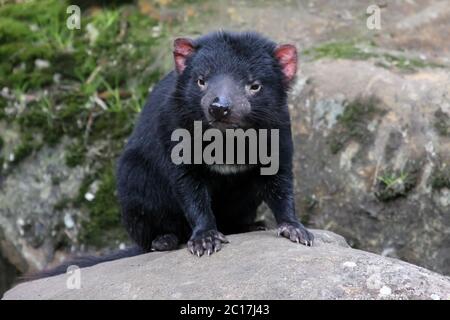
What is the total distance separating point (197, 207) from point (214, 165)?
0.29 meters

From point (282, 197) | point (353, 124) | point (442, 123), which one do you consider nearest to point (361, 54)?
point (353, 124)

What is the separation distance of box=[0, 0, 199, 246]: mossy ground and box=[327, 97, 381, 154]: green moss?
1.82 m

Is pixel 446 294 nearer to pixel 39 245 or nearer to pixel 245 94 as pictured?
pixel 245 94

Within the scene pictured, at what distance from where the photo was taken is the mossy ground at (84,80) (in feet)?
27.2

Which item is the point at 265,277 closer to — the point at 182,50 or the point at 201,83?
the point at 201,83

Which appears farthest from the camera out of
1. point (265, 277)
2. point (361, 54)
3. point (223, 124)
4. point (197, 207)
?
point (361, 54)

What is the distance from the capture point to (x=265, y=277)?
4.97 metres

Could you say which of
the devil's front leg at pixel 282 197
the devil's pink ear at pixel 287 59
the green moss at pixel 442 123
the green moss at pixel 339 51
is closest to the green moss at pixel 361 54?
the green moss at pixel 339 51

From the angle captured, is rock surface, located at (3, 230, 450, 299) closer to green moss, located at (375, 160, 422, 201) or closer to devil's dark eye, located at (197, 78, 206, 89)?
devil's dark eye, located at (197, 78, 206, 89)

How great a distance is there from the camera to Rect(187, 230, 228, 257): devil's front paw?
554 centimetres

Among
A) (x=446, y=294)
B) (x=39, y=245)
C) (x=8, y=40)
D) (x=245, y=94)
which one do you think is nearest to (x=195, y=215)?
(x=245, y=94)

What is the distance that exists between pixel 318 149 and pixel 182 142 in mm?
2288

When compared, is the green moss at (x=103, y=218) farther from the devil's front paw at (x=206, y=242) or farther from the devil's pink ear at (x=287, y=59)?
the devil's pink ear at (x=287, y=59)

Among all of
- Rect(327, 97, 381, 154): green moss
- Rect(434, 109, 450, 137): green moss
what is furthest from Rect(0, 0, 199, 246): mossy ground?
Rect(434, 109, 450, 137): green moss
